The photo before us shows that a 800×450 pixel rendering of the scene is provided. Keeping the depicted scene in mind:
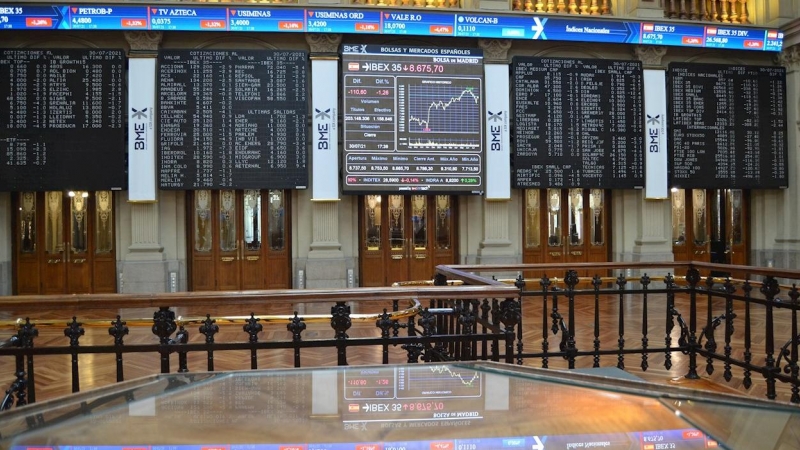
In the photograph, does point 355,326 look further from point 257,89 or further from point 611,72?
point 611,72

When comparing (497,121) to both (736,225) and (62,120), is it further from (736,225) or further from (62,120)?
(62,120)

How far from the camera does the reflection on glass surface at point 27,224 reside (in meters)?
9.37

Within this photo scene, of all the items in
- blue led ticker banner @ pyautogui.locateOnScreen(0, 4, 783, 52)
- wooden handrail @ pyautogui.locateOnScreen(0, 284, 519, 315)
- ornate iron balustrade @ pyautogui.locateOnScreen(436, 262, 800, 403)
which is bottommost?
ornate iron balustrade @ pyautogui.locateOnScreen(436, 262, 800, 403)

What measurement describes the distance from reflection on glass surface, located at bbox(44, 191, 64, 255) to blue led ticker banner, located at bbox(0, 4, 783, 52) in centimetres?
276

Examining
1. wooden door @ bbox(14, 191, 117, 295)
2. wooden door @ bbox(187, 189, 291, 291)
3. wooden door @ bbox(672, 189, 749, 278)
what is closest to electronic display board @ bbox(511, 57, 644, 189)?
wooden door @ bbox(672, 189, 749, 278)

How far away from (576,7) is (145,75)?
Answer: 7764 mm

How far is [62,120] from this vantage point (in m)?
8.77

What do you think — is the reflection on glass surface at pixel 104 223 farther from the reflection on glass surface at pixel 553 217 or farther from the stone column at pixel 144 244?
the reflection on glass surface at pixel 553 217

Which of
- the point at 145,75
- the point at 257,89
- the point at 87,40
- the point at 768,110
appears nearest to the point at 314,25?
the point at 257,89

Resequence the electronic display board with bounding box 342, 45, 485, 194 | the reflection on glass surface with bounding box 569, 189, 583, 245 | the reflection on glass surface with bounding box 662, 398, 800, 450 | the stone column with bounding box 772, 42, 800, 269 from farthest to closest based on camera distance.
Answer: the reflection on glass surface with bounding box 569, 189, 583, 245, the stone column with bounding box 772, 42, 800, 269, the electronic display board with bounding box 342, 45, 485, 194, the reflection on glass surface with bounding box 662, 398, 800, 450

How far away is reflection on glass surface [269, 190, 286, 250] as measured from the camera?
9758mm

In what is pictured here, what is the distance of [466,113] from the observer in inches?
375

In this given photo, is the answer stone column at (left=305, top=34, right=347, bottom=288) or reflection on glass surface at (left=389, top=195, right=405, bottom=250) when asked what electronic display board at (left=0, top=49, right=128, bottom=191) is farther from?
reflection on glass surface at (left=389, top=195, right=405, bottom=250)

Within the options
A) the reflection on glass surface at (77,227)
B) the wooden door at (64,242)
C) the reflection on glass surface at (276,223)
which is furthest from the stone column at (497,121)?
the reflection on glass surface at (77,227)
